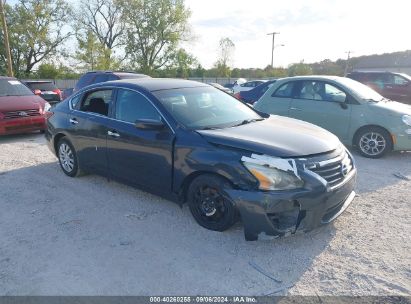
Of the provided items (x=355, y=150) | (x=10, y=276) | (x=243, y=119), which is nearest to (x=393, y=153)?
(x=355, y=150)

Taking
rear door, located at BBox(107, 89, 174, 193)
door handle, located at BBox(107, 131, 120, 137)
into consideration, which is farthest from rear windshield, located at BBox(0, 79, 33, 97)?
rear door, located at BBox(107, 89, 174, 193)

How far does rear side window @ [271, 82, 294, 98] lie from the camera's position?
748 centimetres

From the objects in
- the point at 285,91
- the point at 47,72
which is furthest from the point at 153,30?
the point at 285,91

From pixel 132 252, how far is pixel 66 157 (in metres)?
2.78

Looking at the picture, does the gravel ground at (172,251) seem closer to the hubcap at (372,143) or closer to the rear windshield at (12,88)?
the hubcap at (372,143)

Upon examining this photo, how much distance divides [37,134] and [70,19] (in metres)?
38.1

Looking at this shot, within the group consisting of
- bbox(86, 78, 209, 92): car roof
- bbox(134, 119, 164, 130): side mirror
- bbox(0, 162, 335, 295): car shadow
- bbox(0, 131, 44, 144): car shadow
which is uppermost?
bbox(86, 78, 209, 92): car roof

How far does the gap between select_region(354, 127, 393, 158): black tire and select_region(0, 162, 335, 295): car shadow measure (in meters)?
3.51

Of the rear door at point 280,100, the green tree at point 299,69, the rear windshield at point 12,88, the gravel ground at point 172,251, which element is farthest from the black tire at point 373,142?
the green tree at point 299,69

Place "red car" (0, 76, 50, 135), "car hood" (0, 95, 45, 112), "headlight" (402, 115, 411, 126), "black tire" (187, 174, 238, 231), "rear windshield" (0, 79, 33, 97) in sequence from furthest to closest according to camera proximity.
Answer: "rear windshield" (0, 79, 33, 97)
"car hood" (0, 95, 45, 112)
"red car" (0, 76, 50, 135)
"headlight" (402, 115, 411, 126)
"black tire" (187, 174, 238, 231)

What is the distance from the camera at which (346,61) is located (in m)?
60.4

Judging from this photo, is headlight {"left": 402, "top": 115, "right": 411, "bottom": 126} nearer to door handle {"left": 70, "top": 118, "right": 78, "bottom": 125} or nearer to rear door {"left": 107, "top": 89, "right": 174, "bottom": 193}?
rear door {"left": 107, "top": 89, "right": 174, "bottom": 193}

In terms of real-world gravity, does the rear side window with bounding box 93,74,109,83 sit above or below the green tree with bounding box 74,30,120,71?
below

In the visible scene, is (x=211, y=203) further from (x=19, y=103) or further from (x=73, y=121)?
(x=19, y=103)
